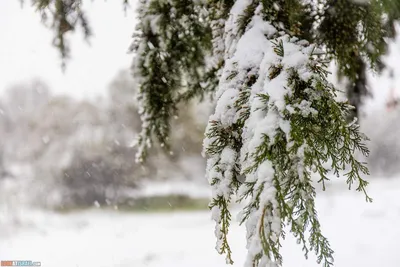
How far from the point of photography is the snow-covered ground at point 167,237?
209 inches

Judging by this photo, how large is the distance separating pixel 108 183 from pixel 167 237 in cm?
560

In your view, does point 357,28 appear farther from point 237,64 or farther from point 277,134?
point 277,134

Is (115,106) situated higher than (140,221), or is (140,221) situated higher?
(115,106)

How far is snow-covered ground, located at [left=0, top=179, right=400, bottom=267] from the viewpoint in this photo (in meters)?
5.30

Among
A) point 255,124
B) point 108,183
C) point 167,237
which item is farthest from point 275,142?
point 108,183

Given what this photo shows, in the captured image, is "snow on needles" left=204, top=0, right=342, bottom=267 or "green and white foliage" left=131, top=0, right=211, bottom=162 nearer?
"snow on needles" left=204, top=0, right=342, bottom=267

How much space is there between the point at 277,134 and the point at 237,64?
1.27 feet

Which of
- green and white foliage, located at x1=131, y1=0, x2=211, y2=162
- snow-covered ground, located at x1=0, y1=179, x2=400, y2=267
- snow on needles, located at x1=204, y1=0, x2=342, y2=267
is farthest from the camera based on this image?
snow-covered ground, located at x1=0, y1=179, x2=400, y2=267

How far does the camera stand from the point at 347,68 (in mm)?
2191

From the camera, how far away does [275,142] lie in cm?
100

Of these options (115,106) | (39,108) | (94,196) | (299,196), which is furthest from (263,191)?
(39,108)

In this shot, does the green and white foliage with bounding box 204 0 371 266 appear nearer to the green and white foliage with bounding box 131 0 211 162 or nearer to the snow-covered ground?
the green and white foliage with bounding box 131 0 211 162

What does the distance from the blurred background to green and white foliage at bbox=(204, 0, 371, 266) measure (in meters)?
4.36

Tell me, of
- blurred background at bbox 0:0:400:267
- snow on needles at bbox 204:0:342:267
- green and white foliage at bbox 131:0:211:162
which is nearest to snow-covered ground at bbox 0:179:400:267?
blurred background at bbox 0:0:400:267
